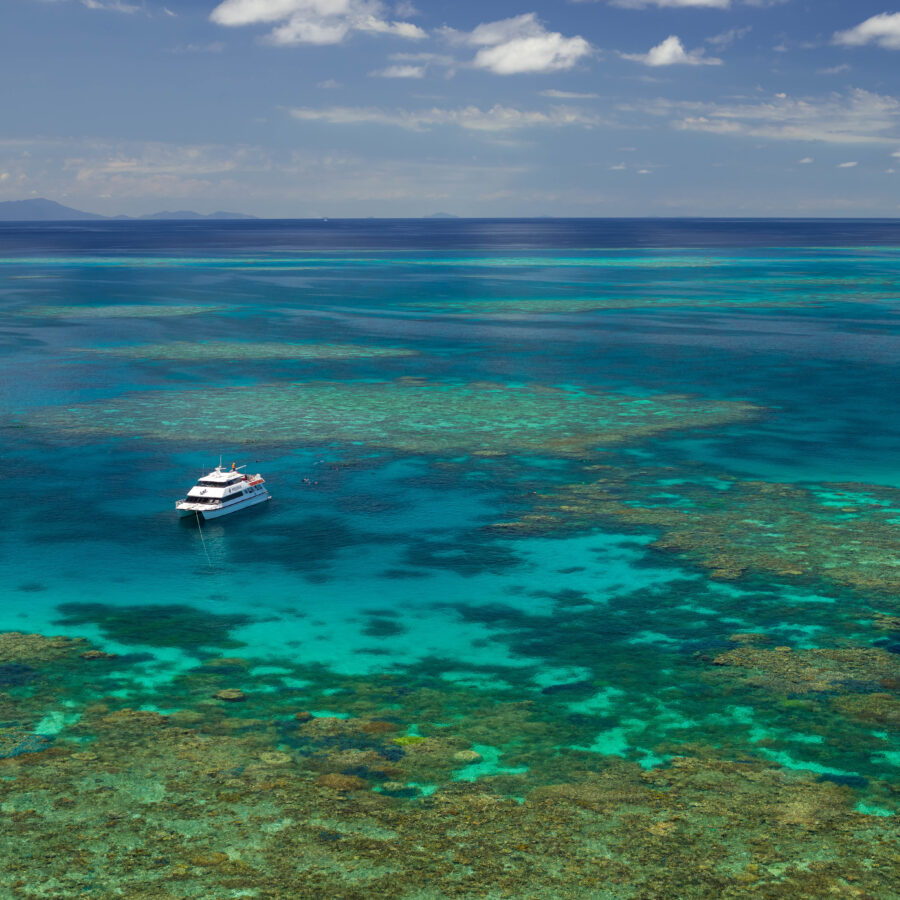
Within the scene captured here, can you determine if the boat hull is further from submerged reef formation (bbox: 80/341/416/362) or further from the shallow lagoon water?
submerged reef formation (bbox: 80/341/416/362)

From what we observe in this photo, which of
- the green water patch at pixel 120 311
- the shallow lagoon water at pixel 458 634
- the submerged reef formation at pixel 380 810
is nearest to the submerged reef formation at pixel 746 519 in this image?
the shallow lagoon water at pixel 458 634

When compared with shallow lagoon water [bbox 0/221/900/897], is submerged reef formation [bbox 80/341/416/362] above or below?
above

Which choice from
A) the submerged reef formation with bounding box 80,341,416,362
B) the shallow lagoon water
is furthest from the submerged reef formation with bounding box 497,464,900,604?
the submerged reef formation with bounding box 80,341,416,362

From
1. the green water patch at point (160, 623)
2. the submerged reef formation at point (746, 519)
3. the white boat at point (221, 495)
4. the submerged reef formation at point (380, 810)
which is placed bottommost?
the submerged reef formation at point (380, 810)

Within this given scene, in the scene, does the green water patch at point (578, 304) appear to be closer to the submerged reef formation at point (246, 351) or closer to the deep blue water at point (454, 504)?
the deep blue water at point (454, 504)

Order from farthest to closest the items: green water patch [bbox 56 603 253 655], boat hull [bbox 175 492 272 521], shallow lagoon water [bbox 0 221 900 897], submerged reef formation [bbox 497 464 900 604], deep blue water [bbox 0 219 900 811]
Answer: boat hull [bbox 175 492 272 521], submerged reef formation [bbox 497 464 900 604], green water patch [bbox 56 603 253 655], deep blue water [bbox 0 219 900 811], shallow lagoon water [bbox 0 221 900 897]

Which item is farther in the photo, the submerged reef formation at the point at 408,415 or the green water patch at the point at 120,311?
the green water patch at the point at 120,311

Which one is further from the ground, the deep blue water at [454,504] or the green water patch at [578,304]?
the green water patch at [578,304]
